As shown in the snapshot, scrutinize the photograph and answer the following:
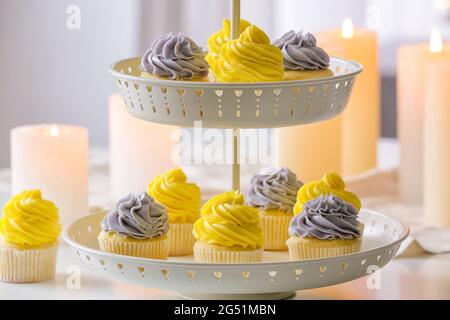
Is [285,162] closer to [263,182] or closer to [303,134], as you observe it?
[303,134]

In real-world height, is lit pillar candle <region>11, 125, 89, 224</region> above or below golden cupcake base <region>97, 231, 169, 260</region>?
above

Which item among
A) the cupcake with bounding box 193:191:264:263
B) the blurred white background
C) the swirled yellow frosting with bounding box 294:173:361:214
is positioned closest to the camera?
the cupcake with bounding box 193:191:264:263

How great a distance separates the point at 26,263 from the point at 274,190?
389 millimetres

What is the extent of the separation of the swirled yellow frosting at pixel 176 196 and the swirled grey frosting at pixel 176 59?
0.65 ft

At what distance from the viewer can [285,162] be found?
7.16ft

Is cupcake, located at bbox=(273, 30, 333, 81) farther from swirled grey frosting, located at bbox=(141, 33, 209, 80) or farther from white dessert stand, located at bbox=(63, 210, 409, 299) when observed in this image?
white dessert stand, located at bbox=(63, 210, 409, 299)

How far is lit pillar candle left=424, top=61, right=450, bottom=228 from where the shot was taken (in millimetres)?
2051

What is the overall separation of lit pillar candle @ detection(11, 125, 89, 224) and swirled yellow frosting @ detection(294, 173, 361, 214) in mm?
464

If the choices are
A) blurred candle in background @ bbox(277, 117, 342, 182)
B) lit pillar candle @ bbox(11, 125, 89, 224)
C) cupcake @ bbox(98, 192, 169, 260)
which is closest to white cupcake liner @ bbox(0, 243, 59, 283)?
cupcake @ bbox(98, 192, 169, 260)

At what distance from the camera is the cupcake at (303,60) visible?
1.59 metres

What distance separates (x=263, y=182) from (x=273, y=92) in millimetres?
309

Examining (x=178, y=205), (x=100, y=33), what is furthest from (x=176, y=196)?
(x=100, y=33)

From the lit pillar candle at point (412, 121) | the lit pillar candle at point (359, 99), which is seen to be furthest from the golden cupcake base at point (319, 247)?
the lit pillar candle at point (359, 99)
